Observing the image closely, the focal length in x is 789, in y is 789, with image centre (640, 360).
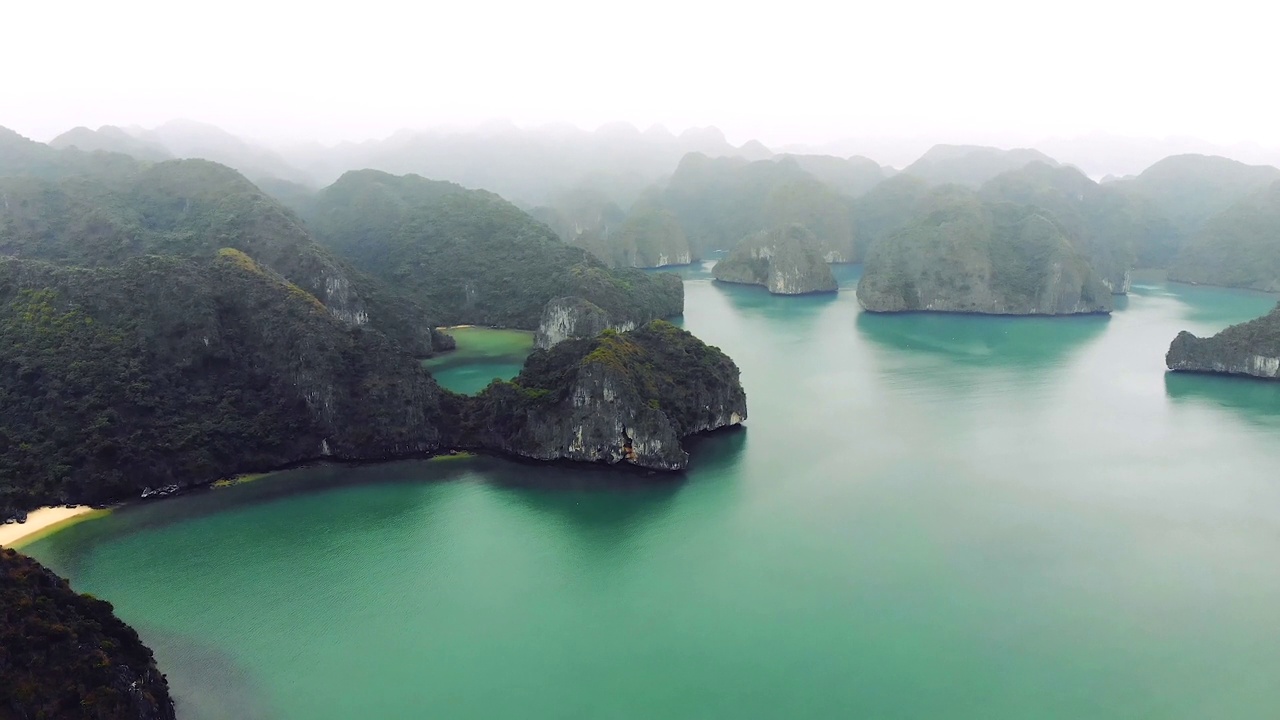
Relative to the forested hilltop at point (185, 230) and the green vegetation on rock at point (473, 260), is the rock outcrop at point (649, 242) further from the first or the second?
the forested hilltop at point (185, 230)

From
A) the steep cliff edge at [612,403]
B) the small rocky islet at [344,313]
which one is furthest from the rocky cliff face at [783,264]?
the steep cliff edge at [612,403]

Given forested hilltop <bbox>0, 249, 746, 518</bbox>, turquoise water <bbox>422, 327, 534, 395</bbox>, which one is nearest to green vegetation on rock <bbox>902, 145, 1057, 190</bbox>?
turquoise water <bbox>422, 327, 534, 395</bbox>

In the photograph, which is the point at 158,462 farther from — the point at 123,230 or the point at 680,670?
the point at 123,230

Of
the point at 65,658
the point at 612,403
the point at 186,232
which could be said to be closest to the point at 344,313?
the point at 186,232

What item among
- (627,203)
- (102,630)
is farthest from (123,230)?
(627,203)

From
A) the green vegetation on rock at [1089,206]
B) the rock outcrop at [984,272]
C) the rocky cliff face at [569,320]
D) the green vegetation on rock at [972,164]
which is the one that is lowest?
the rocky cliff face at [569,320]

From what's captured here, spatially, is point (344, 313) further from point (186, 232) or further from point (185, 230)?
point (185, 230)
